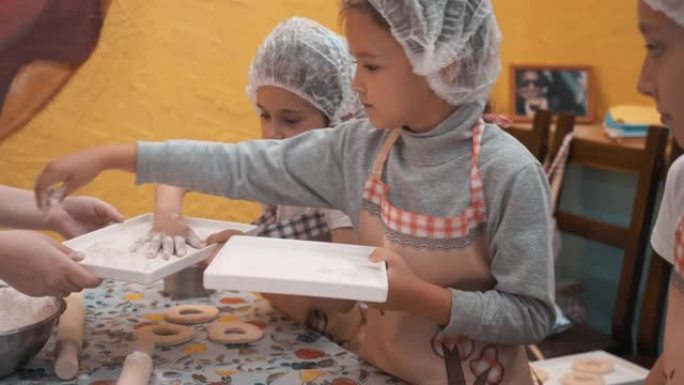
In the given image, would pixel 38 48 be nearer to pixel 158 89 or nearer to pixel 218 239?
pixel 158 89

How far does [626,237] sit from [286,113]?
4.30 feet

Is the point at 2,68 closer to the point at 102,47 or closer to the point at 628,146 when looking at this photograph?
the point at 102,47

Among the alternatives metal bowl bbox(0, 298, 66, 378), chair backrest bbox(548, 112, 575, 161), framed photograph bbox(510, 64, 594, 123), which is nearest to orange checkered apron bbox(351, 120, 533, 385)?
metal bowl bbox(0, 298, 66, 378)

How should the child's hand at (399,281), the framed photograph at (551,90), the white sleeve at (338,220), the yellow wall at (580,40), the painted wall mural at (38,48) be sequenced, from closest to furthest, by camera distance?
the child's hand at (399,281)
the white sleeve at (338,220)
the painted wall mural at (38,48)
the yellow wall at (580,40)
the framed photograph at (551,90)

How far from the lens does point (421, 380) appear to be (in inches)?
41.2

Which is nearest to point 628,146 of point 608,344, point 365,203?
point 608,344

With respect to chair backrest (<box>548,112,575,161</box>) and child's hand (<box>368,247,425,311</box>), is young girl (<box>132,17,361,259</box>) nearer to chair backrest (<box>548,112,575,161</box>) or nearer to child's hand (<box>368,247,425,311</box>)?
child's hand (<box>368,247,425,311</box>)

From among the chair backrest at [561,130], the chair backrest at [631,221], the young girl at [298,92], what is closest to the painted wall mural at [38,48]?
the young girl at [298,92]

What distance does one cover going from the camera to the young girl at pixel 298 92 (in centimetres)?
144

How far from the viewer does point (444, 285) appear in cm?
105

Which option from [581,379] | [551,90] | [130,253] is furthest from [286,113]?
[551,90]

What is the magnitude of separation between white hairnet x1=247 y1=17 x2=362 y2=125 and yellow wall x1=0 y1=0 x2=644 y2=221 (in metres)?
0.68

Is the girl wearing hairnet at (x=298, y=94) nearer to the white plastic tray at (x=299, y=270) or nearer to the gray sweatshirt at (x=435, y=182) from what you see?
the gray sweatshirt at (x=435, y=182)

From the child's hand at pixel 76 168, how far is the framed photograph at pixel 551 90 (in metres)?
2.08
